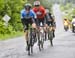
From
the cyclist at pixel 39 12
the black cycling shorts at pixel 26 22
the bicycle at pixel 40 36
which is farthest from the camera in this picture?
the cyclist at pixel 39 12

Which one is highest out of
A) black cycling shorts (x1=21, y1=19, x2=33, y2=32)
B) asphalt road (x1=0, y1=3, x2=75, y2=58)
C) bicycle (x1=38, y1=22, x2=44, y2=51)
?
black cycling shorts (x1=21, y1=19, x2=33, y2=32)

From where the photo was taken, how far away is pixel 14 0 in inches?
1670

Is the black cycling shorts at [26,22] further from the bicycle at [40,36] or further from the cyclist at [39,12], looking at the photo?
the cyclist at [39,12]

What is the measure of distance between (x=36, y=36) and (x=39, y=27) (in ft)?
2.48

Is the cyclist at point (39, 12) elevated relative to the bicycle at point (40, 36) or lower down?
elevated

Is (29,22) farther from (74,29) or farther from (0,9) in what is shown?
(0,9)

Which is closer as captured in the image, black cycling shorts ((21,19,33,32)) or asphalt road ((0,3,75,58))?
asphalt road ((0,3,75,58))

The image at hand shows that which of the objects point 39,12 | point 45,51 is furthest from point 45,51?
point 39,12

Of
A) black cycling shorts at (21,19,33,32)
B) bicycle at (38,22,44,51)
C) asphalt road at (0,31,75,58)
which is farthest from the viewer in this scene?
bicycle at (38,22,44,51)

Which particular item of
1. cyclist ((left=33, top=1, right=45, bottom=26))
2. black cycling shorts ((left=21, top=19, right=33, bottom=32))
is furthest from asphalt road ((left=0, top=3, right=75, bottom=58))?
cyclist ((left=33, top=1, right=45, bottom=26))

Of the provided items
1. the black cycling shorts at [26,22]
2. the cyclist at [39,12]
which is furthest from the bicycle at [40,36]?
the black cycling shorts at [26,22]

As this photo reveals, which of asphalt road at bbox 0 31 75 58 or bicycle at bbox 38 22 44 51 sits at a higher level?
bicycle at bbox 38 22 44 51

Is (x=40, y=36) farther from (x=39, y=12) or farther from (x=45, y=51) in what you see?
(x=39, y=12)

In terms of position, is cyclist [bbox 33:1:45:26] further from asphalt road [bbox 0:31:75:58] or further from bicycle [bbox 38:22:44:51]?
asphalt road [bbox 0:31:75:58]
